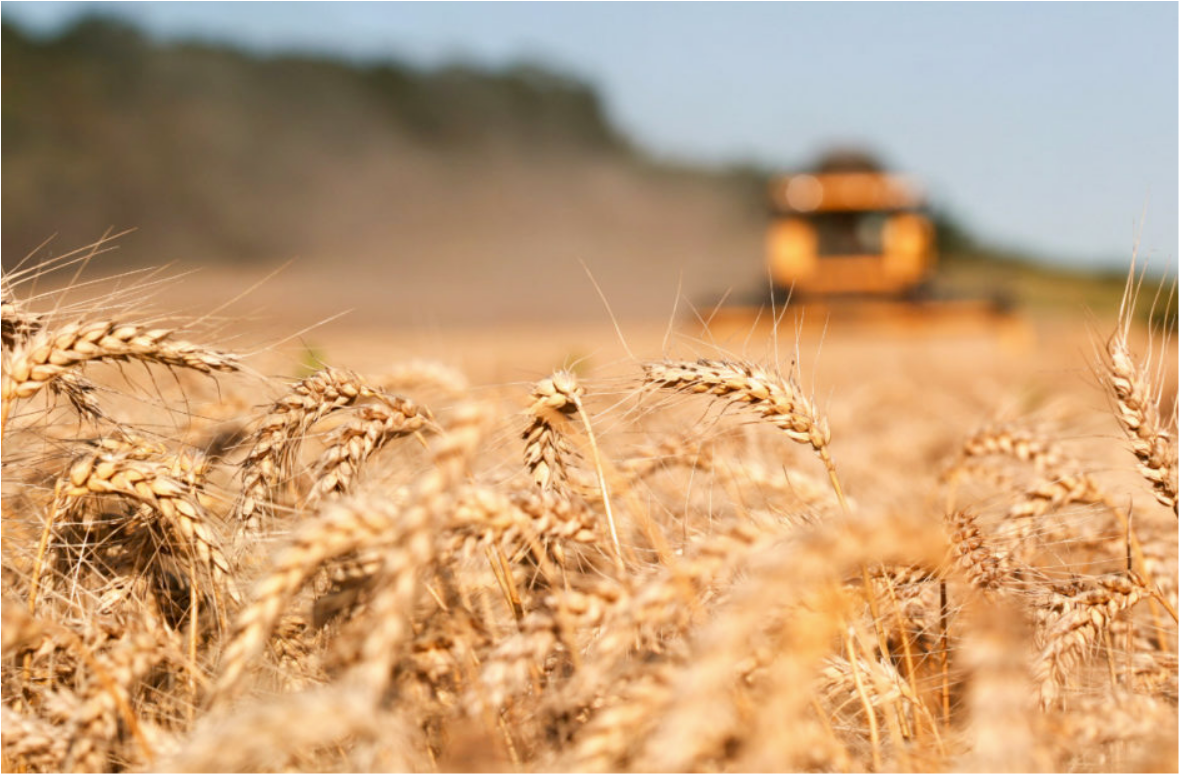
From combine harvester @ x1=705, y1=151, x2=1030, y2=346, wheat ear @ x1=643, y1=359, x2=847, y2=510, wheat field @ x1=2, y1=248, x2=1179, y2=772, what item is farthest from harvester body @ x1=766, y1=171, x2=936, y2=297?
wheat ear @ x1=643, y1=359, x2=847, y2=510

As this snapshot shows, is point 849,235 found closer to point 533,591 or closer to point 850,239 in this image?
point 850,239

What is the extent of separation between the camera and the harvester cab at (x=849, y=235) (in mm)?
17531

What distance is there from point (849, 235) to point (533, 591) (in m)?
17.7

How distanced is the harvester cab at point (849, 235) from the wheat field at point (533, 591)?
1599 cm

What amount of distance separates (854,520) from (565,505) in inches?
15.8

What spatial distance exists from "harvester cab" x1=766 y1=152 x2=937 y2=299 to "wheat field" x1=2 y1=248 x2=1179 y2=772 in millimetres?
15985

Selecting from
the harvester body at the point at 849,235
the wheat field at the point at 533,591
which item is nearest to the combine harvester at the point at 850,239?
the harvester body at the point at 849,235

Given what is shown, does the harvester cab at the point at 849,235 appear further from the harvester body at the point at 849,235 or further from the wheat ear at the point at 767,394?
the wheat ear at the point at 767,394

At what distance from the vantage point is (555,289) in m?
48.8

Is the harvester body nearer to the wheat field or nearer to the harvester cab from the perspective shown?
the harvester cab

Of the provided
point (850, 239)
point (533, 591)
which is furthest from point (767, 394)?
point (850, 239)

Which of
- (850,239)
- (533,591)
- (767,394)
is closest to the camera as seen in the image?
(767,394)

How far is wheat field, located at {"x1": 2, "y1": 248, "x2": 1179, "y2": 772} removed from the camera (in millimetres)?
875

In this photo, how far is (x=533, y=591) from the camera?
4.85ft
